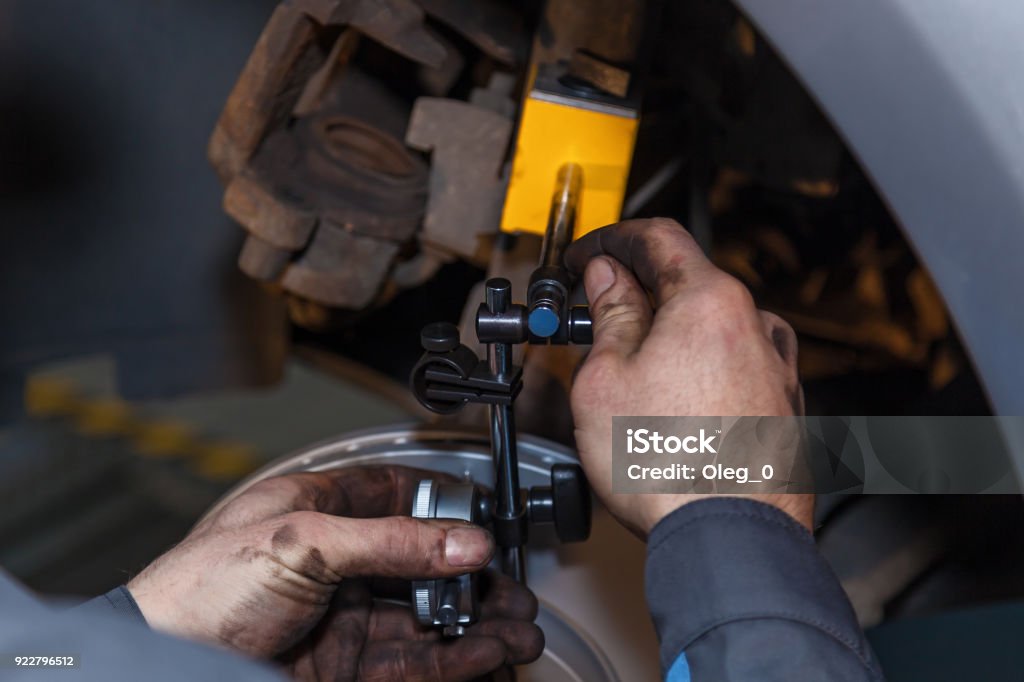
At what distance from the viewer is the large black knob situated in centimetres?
68

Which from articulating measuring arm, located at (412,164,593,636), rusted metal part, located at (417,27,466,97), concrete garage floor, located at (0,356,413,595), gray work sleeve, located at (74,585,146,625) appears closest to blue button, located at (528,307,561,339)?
articulating measuring arm, located at (412,164,593,636)

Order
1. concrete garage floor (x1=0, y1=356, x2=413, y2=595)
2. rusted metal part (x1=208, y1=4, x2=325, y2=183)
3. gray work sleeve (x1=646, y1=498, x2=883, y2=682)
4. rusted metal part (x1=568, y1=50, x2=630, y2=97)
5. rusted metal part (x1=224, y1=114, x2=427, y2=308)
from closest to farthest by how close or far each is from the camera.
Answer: gray work sleeve (x1=646, y1=498, x2=883, y2=682), rusted metal part (x1=568, y1=50, x2=630, y2=97), rusted metal part (x1=208, y1=4, x2=325, y2=183), rusted metal part (x1=224, y1=114, x2=427, y2=308), concrete garage floor (x1=0, y1=356, x2=413, y2=595)

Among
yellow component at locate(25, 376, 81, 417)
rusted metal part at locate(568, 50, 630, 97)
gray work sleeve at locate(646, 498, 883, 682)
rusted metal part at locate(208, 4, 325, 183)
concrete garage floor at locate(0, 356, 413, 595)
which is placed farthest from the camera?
yellow component at locate(25, 376, 81, 417)

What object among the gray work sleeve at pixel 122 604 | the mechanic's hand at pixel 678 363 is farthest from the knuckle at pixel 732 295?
the gray work sleeve at pixel 122 604

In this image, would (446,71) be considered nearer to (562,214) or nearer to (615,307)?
(562,214)

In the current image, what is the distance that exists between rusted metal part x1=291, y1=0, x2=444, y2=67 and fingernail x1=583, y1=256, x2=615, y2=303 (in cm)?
37

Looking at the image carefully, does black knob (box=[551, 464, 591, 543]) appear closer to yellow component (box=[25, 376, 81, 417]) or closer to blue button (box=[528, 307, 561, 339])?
blue button (box=[528, 307, 561, 339])

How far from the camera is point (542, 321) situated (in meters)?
0.57

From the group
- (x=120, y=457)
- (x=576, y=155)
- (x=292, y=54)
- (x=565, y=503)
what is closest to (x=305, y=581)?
(x=565, y=503)

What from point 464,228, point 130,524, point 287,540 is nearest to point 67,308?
point 130,524

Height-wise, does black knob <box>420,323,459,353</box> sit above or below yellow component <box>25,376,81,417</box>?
above

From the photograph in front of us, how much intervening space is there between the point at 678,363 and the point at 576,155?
11.7 inches

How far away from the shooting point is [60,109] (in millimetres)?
1305

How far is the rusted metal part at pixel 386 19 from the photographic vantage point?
853mm
